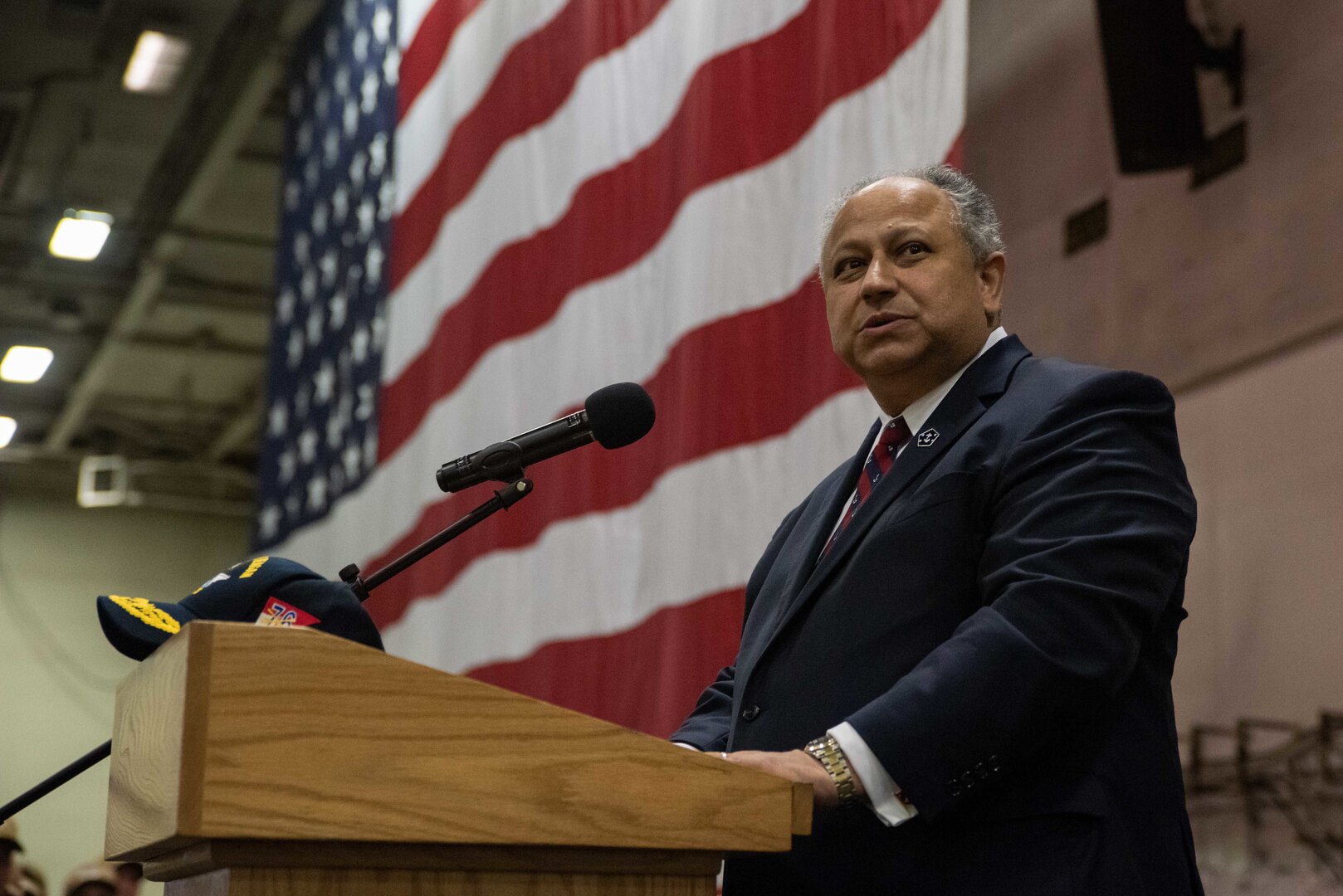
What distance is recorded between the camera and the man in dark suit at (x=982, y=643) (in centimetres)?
121

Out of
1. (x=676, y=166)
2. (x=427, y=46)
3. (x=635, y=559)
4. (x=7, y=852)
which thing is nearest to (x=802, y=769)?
(x=635, y=559)

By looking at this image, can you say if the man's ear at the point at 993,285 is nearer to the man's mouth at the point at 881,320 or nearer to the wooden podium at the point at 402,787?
the man's mouth at the point at 881,320

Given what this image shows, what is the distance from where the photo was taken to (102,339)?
10.3 m

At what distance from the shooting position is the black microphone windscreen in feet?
5.37

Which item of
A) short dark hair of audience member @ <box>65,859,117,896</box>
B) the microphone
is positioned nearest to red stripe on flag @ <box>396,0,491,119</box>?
short dark hair of audience member @ <box>65,859,117,896</box>

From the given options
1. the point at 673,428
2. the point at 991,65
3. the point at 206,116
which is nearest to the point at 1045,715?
the point at 673,428

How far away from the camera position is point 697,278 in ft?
11.1

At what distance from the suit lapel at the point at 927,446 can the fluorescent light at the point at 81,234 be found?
281 inches

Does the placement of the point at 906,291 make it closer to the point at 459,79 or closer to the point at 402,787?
the point at 402,787

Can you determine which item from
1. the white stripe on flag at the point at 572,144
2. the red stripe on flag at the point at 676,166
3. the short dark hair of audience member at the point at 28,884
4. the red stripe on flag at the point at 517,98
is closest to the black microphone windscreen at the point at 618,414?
the red stripe on flag at the point at 676,166

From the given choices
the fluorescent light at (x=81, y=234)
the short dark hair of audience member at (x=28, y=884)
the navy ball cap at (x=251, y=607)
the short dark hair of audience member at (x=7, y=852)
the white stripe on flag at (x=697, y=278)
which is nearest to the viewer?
the navy ball cap at (x=251, y=607)

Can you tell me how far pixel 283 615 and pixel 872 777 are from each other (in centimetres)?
56

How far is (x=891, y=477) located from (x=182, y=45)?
19.6 ft

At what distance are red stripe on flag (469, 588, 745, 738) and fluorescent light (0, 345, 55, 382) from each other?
7191mm
